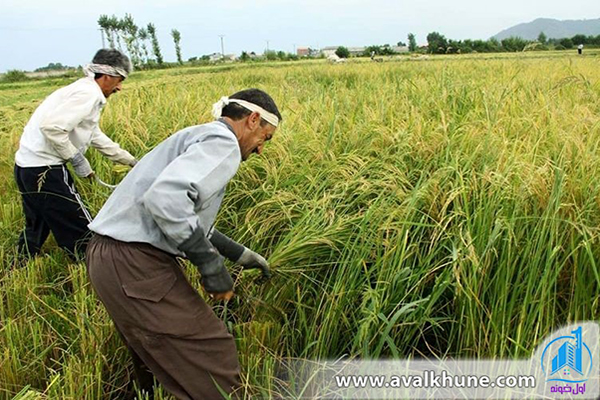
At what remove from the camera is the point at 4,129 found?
264 inches

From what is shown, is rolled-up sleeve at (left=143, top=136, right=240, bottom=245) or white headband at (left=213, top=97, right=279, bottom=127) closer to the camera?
rolled-up sleeve at (left=143, top=136, right=240, bottom=245)

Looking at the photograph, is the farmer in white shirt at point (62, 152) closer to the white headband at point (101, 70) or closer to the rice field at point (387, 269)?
the white headband at point (101, 70)

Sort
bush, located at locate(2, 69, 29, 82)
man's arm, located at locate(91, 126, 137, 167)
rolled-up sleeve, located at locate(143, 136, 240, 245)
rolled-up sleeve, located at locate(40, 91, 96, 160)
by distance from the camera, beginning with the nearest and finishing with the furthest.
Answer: rolled-up sleeve, located at locate(143, 136, 240, 245) < rolled-up sleeve, located at locate(40, 91, 96, 160) < man's arm, located at locate(91, 126, 137, 167) < bush, located at locate(2, 69, 29, 82)

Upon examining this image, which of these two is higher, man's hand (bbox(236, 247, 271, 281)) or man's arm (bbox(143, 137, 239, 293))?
man's arm (bbox(143, 137, 239, 293))

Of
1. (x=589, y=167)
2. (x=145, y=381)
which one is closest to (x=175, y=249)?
(x=145, y=381)

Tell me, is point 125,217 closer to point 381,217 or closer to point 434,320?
point 381,217

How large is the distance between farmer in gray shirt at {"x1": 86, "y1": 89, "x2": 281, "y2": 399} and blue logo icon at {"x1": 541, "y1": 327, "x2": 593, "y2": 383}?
1111 mm

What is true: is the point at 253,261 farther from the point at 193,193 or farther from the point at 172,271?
the point at 193,193

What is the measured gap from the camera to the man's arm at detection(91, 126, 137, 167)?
3207 mm

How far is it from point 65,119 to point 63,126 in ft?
0.14

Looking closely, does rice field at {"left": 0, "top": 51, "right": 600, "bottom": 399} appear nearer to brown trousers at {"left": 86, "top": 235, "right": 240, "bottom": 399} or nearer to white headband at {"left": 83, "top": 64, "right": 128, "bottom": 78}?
brown trousers at {"left": 86, "top": 235, "right": 240, "bottom": 399}

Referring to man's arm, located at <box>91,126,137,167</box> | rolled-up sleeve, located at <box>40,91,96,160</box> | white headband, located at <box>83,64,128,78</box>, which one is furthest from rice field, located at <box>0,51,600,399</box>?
white headband, located at <box>83,64,128,78</box>

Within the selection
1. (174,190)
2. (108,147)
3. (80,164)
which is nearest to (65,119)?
(80,164)

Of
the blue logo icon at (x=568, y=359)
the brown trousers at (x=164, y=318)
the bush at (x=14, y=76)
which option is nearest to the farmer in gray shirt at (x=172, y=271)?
the brown trousers at (x=164, y=318)
